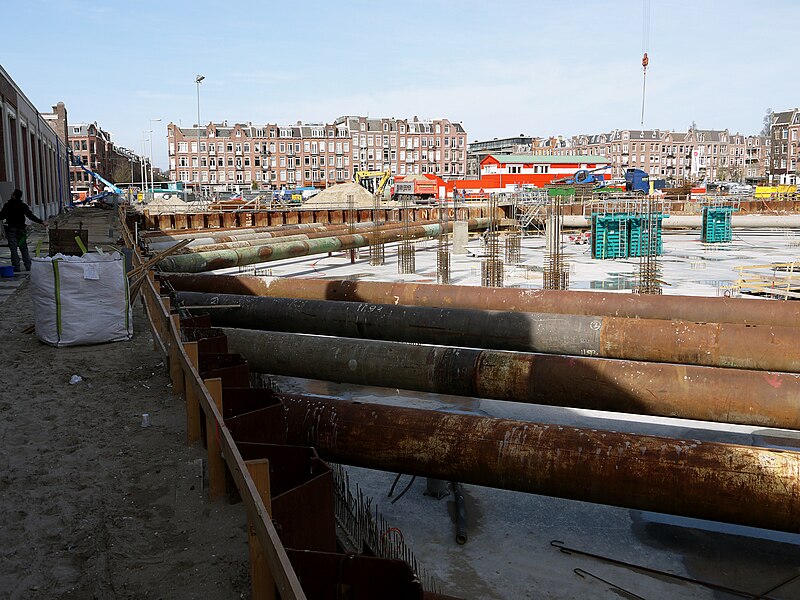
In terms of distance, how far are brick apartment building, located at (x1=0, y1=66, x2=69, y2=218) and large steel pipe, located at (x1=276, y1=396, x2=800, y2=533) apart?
25.9m

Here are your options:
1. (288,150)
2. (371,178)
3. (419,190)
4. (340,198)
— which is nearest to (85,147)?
(288,150)

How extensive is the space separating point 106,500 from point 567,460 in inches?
130

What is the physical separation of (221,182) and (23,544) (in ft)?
417

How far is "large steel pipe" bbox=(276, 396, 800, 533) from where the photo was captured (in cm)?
455

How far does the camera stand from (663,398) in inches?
255

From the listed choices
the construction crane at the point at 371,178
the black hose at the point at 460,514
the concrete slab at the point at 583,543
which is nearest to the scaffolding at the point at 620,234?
the concrete slab at the point at 583,543

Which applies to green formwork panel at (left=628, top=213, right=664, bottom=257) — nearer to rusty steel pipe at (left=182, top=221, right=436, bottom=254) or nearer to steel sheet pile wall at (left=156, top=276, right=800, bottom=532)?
rusty steel pipe at (left=182, top=221, right=436, bottom=254)

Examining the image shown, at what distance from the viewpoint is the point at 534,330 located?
852 cm

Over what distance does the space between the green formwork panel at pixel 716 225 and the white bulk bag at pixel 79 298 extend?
34425 millimetres

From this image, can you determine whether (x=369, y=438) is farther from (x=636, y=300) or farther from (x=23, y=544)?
(x=636, y=300)

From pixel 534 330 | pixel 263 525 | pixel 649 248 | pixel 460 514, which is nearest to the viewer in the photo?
pixel 263 525

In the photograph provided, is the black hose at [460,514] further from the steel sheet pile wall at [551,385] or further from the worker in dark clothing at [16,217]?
the worker in dark clothing at [16,217]

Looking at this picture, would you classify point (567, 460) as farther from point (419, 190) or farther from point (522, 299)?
point (419, 190)

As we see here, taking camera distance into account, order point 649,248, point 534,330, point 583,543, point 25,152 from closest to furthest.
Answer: point 583,543 → point 534,330 → point 649,248 → point 25,152
